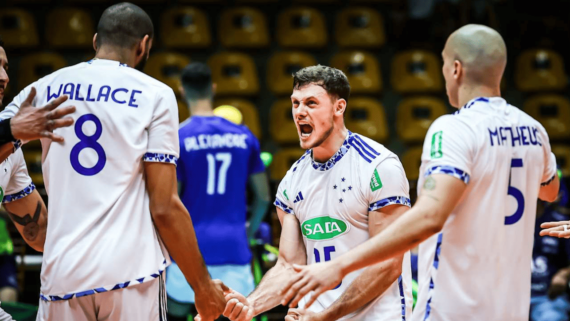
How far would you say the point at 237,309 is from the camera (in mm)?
3826

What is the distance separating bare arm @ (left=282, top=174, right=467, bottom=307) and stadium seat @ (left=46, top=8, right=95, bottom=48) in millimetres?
8956

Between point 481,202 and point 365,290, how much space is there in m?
0.88

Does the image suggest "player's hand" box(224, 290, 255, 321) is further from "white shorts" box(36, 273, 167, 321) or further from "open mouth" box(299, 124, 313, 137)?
"open mouth" box(299, 124, 313, 137)

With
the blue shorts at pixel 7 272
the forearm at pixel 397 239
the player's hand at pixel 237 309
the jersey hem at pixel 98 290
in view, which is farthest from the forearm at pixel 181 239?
the blue shorts at pixel 7 272

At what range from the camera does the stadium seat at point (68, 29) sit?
1096 centimetres

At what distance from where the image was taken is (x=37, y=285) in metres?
7.91

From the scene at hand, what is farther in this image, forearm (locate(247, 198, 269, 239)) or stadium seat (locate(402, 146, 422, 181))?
stadium seat (locate(402, 146, 422, 181))

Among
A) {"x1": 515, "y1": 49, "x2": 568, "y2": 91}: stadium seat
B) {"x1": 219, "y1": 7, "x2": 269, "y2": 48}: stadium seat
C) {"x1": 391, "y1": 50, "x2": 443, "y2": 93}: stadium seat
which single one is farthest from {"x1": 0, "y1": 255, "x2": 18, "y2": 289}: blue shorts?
{"x1": 515, "y1": 49, "x2": 568, "y2": 91}: stadium seat

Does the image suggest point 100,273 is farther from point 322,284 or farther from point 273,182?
point 273,182

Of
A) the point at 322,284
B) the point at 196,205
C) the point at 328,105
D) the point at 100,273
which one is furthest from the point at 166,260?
the point at 196,205

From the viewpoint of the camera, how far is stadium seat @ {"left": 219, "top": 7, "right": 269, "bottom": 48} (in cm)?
1138

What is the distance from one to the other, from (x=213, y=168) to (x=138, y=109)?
2180mm

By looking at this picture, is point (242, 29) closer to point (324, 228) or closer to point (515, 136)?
point (324, 228)

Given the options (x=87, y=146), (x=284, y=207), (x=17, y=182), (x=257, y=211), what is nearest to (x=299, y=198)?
(x=284, y=207)
